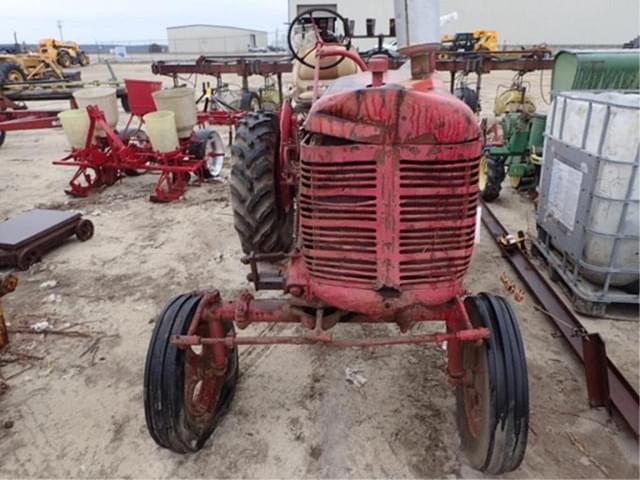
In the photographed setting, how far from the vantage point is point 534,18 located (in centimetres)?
3234

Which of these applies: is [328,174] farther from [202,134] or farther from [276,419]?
[202,134]

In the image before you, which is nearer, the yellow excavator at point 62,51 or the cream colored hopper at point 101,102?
the cream colored hopper at point 101,102

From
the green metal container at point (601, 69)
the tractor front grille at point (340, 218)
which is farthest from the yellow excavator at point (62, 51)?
the tractor front grille at point (340, 218)

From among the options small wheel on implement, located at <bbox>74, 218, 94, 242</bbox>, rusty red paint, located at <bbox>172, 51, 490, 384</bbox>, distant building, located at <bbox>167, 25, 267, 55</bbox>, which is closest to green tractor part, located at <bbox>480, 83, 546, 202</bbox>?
rusty red paint, located at <bbox>172, 51, 490, 384</bbox>

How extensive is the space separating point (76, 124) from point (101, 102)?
46cm

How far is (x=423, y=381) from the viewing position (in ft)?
8.57

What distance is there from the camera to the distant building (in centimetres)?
4919

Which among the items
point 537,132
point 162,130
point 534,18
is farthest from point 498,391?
point 534,18

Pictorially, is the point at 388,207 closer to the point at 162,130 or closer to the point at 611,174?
the point at 611,174

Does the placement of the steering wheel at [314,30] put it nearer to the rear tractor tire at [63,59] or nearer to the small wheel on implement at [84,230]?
the small wheel on implement at [84,230]

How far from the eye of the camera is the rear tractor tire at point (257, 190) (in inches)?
114

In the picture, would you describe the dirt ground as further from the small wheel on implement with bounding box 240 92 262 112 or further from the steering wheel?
the small wheel on implement with bounding box 240 92 262 112

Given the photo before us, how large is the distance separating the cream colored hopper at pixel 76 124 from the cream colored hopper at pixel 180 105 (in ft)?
2.64

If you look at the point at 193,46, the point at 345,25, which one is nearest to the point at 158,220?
the point at 345,25
